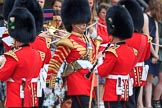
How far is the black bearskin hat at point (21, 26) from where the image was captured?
6410 millimetres

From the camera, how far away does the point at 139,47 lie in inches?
301

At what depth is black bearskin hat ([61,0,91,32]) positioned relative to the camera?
704 cm

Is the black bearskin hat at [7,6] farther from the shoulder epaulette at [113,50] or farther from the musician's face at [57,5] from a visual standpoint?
the shoulder epaulette at [113,50]

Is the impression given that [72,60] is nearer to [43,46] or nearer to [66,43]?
[66,43]

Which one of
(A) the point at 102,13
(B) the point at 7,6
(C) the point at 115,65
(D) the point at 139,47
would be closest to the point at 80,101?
(C) the point at 115,65

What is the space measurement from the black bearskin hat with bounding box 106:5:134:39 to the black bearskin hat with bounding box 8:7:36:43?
1.09 metres

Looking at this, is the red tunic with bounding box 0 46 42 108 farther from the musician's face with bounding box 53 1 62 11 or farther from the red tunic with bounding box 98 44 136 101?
the musician's face with bounding box 53 1 62 11

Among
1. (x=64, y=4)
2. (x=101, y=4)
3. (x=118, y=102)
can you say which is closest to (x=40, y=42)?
(x=64, y=4)

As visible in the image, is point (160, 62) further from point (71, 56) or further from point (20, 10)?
point (20, 10)

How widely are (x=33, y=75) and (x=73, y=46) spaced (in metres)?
0.65

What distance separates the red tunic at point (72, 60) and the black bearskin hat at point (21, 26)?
0.45 meters

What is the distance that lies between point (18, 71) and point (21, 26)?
0.52 metres

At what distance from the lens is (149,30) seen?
350 inches

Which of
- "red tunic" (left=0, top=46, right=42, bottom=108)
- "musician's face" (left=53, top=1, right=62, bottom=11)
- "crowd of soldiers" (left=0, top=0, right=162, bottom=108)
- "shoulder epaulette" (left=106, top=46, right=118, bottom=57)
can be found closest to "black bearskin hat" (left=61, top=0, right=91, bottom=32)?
"crowd of soldiers" (left=0, top=0, right=162, bottom=108)
